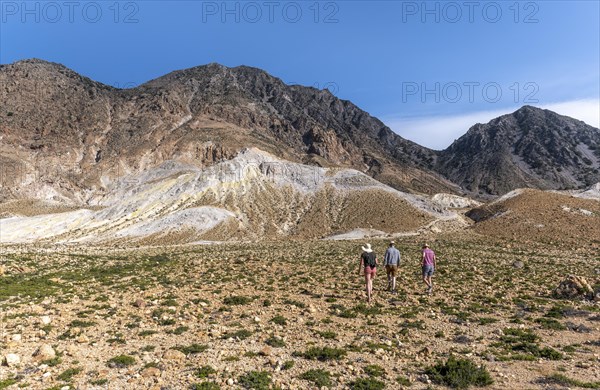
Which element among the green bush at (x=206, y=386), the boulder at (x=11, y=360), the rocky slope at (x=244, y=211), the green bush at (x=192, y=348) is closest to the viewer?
the green bush at (x=206, y=386)

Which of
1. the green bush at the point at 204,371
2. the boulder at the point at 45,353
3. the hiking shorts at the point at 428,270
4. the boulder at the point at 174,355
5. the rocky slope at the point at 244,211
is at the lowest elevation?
the green bush at the point at 204,371

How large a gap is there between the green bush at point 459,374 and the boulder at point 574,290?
10.00 m

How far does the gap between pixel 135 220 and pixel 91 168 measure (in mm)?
101219

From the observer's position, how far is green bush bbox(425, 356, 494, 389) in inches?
354

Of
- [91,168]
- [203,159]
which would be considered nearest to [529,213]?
[203,159]

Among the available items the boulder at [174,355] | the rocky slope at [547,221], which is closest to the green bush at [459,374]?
the boulder at [174,355]

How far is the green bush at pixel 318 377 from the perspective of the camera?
9055mm

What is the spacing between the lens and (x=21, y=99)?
195 m

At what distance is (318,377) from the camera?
9.27 meters

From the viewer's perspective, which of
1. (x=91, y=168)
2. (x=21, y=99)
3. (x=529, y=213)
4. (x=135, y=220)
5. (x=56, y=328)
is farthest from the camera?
(x=21, y=99)

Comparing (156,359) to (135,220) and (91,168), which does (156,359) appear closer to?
(135,220)

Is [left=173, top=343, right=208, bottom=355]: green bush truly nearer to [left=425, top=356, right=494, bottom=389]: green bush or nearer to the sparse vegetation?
the sparse vegetation

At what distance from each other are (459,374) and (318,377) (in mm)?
3242

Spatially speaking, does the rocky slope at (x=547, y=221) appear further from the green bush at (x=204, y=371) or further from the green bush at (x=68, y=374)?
the green bush at (x=68, y=374)
